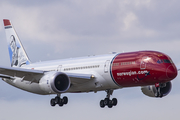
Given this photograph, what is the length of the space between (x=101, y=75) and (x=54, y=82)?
5686mm

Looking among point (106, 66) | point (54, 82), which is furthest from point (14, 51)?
point (106, 66)

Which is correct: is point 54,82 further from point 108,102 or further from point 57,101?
point 108,102

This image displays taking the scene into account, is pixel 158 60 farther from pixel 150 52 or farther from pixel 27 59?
pixel 27 59

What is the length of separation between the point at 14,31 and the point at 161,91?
2410cm

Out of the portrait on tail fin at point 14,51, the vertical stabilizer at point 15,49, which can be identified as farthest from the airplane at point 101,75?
A: the portrait on tail fin at point 14,51

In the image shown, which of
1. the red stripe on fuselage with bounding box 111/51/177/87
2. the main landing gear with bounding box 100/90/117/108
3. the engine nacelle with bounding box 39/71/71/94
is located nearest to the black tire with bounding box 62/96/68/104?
the main landing gear with bounding box 100/90/117/108

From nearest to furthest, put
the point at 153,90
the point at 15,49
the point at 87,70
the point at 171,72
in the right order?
the point at 171,72 < the point at 87,70 < the point at 153,90 < the point at 15,49

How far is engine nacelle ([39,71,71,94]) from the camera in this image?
4591 centimetres

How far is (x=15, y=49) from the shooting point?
63.1 metres

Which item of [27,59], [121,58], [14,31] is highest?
[14,31]

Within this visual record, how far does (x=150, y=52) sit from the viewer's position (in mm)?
46344

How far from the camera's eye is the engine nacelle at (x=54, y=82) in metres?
45.9

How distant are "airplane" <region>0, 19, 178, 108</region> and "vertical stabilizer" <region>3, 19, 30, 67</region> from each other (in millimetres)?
6125

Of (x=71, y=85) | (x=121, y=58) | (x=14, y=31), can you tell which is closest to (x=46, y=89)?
(x=71, y=85)
